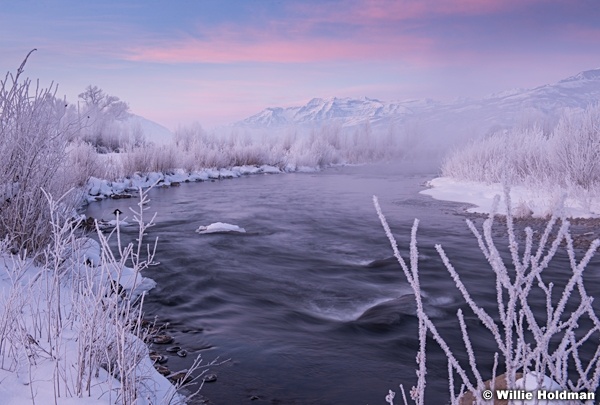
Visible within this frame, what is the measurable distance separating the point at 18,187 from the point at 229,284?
3.28 metres

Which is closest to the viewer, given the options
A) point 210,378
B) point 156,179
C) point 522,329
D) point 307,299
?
point 522,329

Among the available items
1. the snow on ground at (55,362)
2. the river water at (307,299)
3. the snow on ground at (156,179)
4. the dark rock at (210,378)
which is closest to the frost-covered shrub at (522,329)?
the river water at (307,299)

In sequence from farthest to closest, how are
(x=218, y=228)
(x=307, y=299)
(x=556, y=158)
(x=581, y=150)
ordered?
(x=556, y=158) → (x=581, y=150) → (x=218, y=228) → (x=307, y=299)

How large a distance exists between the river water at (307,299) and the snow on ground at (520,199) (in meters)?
1.39

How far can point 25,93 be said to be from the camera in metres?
5.75

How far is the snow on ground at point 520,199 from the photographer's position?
39.5 feet

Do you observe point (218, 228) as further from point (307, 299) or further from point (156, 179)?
point (156, 179)

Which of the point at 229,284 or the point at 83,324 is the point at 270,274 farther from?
the point at 83,324

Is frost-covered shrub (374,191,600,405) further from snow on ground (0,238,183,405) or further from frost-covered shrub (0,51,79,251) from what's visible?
frost-covered shrub (0,51,79,251)

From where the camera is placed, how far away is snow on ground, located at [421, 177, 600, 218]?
12055 mm

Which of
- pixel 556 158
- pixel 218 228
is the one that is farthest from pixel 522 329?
pixel 556 158

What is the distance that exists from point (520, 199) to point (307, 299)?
811 centimetres

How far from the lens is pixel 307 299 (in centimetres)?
706

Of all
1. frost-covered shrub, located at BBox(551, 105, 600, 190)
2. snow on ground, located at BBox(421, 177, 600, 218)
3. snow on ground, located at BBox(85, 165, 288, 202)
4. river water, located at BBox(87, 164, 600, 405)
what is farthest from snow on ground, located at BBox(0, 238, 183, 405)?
frost-covered shrub, located at BBox(551, 105, 600, 190)
